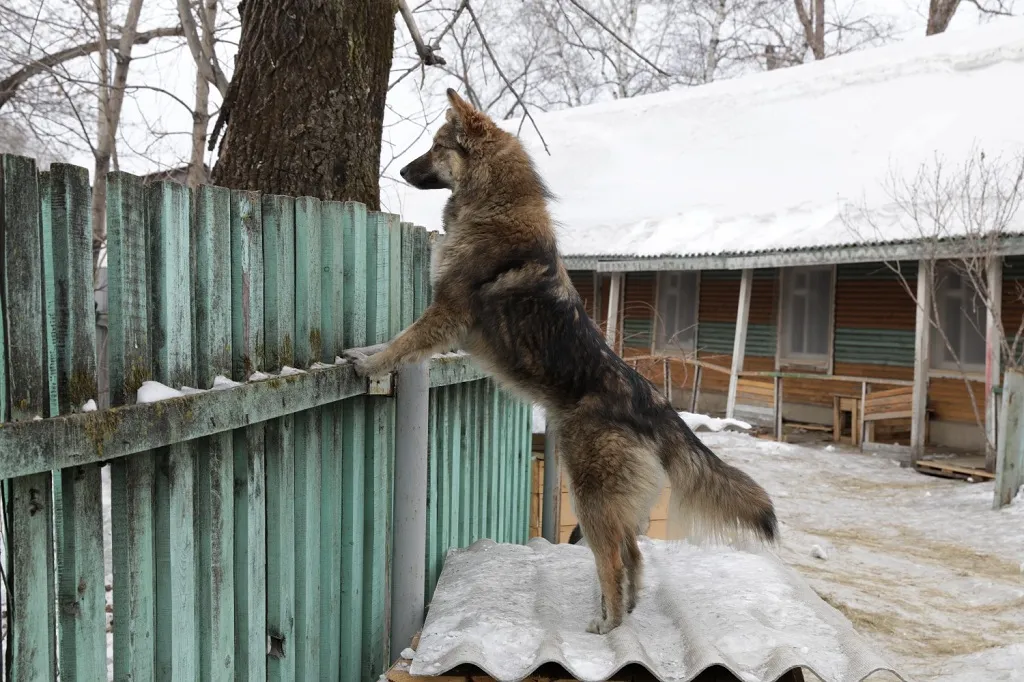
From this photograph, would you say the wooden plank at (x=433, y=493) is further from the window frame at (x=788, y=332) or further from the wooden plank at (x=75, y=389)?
the window frame at (x=788, y=332)

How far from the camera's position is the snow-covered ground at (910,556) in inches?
221

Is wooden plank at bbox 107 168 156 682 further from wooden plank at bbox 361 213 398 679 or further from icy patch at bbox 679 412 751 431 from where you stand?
icy patch at bbox 679 412 751 431

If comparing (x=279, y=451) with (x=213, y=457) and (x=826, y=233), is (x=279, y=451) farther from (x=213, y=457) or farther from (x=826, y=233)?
(x=826, y=233)

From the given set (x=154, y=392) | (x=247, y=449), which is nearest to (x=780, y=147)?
(x=247, y=449)

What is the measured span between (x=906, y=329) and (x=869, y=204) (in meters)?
2.50

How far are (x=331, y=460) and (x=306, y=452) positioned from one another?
246 millimetres

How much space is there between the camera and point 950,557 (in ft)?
26.8

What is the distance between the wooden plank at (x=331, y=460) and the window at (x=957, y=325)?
1423 cm

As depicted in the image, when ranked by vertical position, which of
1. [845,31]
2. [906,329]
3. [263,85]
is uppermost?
[845,31]

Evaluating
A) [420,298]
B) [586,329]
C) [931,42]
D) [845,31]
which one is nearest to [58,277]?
[586,329]

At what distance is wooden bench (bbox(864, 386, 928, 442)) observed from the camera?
552 inches

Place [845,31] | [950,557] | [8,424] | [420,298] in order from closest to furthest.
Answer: [8,424] → [420,298] → [950,557] → [845,31]

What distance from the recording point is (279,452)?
2.84m

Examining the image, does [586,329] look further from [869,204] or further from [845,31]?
[845,31]
